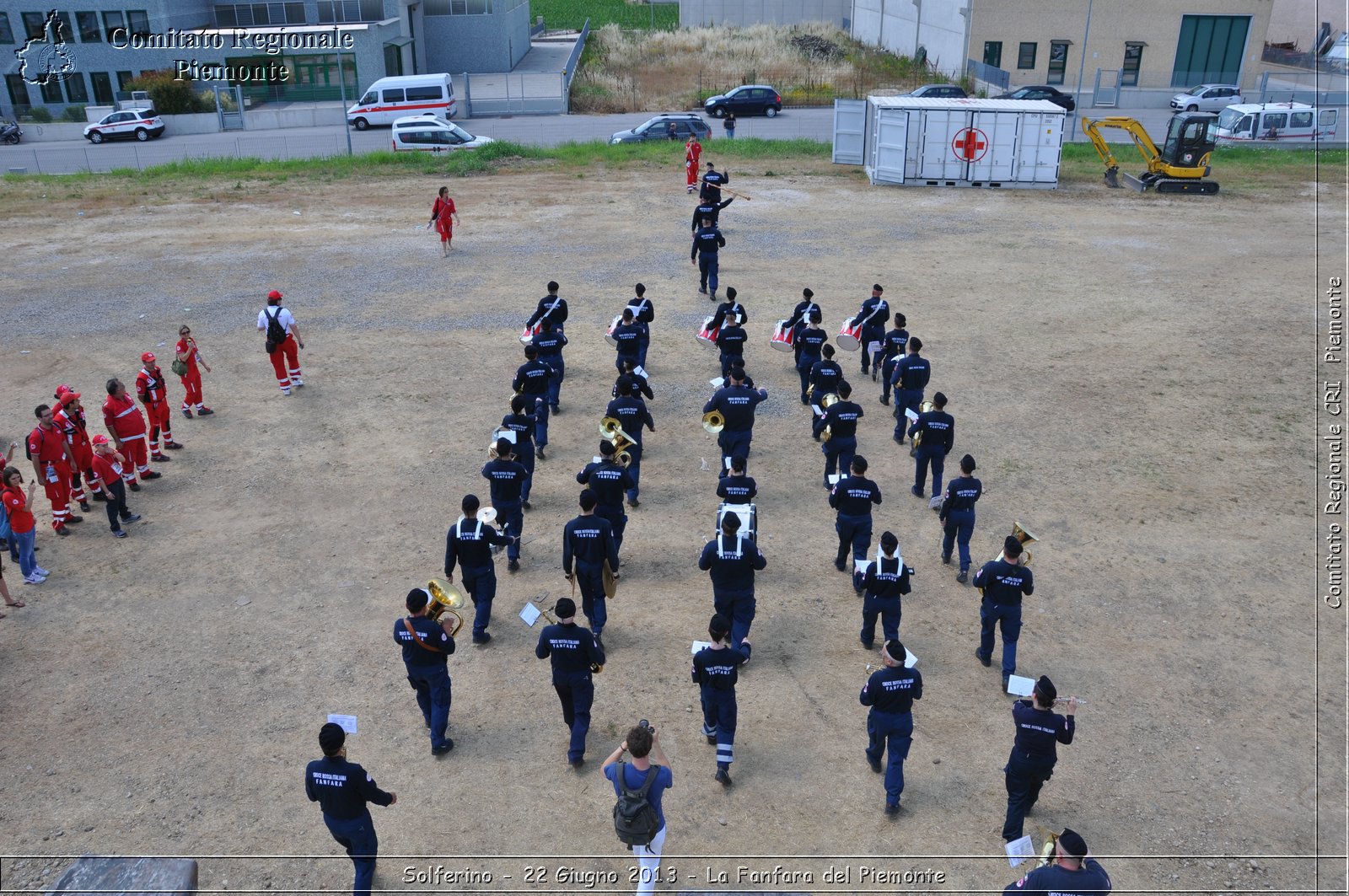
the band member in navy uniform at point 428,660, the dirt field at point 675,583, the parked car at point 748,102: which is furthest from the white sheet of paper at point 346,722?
the parked car at point 748,102

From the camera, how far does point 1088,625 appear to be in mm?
10508

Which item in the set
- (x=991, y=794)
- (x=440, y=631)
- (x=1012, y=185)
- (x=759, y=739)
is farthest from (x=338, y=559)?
(x=1012, y=185)

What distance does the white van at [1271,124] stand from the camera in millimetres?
35219

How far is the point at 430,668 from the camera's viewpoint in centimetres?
835

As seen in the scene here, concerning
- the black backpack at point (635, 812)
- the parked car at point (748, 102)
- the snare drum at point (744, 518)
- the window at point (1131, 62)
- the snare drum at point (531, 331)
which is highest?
the window at point (1131, 62)

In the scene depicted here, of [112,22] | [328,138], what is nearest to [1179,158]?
[328,138]

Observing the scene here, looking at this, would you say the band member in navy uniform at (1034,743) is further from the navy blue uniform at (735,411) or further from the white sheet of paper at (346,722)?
the navy blue uniform at (735,411)

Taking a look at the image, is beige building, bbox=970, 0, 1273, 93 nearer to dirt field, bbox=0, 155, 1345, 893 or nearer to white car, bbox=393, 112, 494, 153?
white car, bbox=393, 112, 494, 153

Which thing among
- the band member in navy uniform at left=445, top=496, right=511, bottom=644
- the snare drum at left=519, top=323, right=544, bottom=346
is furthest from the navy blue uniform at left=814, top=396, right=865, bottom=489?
the snare drum at left=519, top=323, right=544, bottom=346

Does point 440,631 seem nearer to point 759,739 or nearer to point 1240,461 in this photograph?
point 759,739

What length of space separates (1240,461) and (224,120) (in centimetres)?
4713

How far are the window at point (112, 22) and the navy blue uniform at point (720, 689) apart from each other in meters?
53.0

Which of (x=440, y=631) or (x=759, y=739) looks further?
(x=759, y=739)

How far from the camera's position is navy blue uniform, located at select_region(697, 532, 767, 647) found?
924cm
